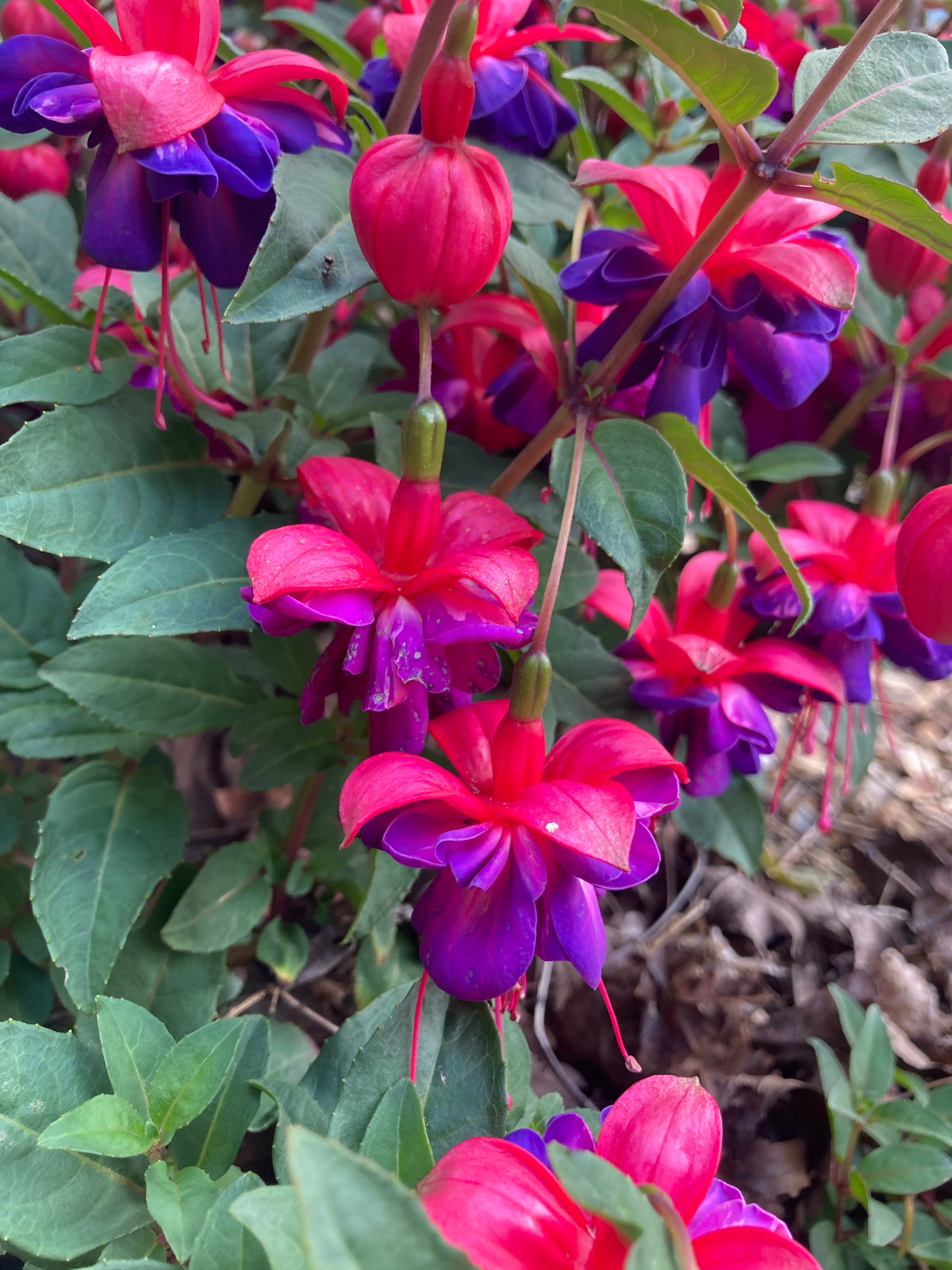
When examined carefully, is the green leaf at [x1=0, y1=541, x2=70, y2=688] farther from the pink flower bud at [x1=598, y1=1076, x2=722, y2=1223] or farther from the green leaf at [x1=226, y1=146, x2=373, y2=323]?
the pink flower bud at [x1=598, y1=1076, x2=722, y2=1223]

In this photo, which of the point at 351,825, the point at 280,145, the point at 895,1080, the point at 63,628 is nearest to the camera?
the point at 351,825

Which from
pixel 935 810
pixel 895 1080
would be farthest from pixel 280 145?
pixel 935 810

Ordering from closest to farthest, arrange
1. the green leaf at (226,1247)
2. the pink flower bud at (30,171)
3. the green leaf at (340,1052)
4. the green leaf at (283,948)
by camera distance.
A: the green leaf at (226,1247) → the green leaf at (340,1052) → the green leaf at (283,948) → the pink flower bud at (30,171)

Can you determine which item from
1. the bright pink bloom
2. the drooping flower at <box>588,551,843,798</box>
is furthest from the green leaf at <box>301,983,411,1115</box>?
the bright pink bloom

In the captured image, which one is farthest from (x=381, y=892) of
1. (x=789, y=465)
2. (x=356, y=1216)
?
(x=789, y=465)

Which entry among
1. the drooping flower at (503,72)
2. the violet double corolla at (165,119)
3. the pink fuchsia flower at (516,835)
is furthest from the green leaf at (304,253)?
the pink fuchsia flower at (516,835)

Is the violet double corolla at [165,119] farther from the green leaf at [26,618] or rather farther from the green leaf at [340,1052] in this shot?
the green leaf at [340,1052]

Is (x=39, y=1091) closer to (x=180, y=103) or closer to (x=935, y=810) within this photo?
(x=180, y=103)
